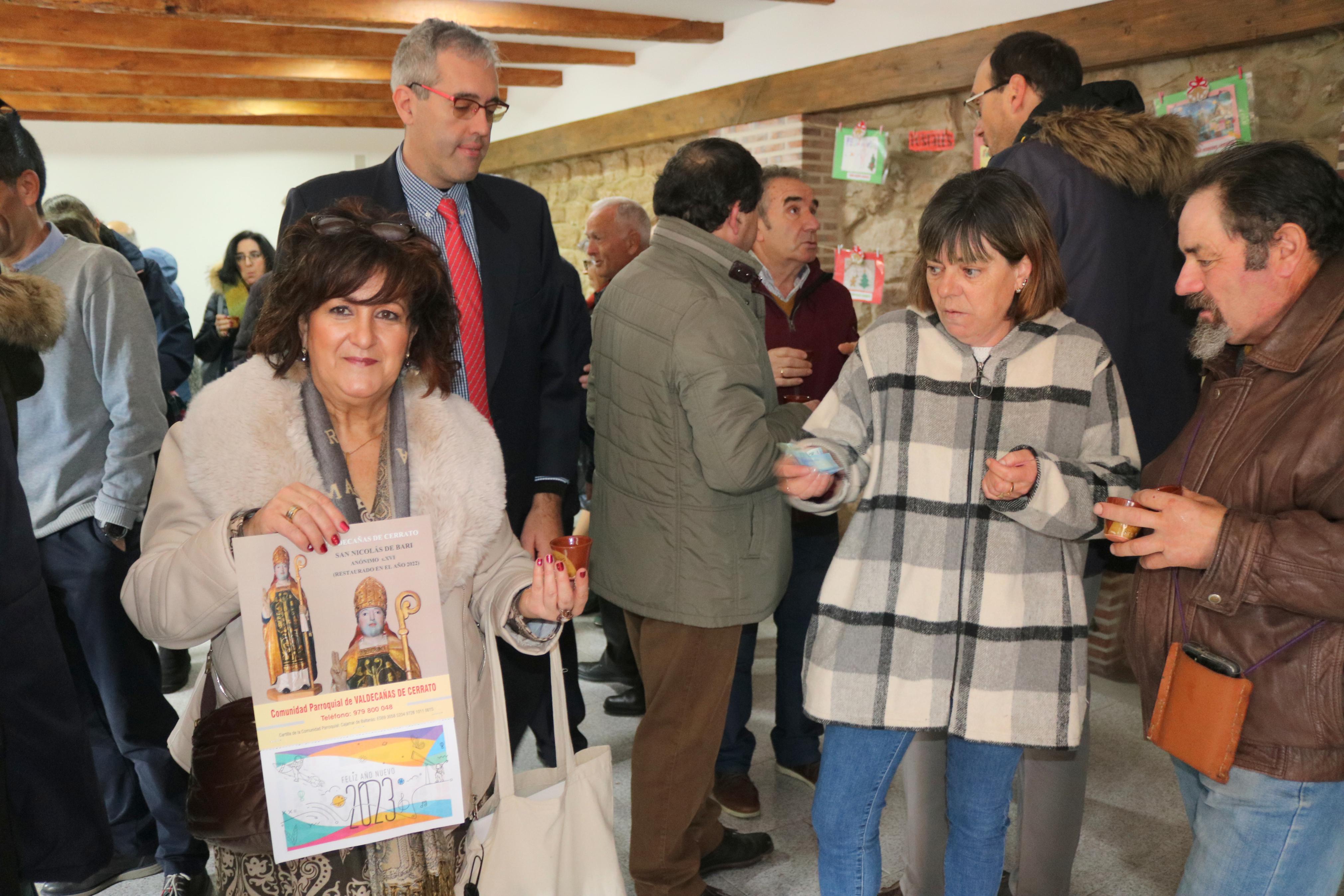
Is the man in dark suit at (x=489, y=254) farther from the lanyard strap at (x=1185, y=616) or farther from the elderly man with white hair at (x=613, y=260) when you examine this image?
the elderly man with white hair at (x=613, y=260)

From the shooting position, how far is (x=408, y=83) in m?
2.20

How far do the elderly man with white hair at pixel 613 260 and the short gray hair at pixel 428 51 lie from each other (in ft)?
6.27

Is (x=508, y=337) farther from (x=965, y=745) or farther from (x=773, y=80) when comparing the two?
(x=773, y=80)

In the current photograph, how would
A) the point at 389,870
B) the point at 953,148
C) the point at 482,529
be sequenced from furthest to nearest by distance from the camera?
the point at 953,148
the point at 482,529
the point at 389,870

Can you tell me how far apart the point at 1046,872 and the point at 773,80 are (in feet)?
16.7

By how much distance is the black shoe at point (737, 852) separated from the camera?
273cm

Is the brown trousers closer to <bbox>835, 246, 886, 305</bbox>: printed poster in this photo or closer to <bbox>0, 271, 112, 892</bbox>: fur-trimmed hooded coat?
<bbox>0, 271, 112, 892</bbox>: fur-trimmed hooded coat

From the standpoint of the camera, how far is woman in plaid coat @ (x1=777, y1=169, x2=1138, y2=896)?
1.83 m

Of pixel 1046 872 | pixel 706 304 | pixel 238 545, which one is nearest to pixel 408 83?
pixel 706 304

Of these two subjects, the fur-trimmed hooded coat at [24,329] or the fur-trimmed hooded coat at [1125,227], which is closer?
the fur-trimmed hooded coat at [24,329]

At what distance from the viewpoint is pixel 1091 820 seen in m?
3.06

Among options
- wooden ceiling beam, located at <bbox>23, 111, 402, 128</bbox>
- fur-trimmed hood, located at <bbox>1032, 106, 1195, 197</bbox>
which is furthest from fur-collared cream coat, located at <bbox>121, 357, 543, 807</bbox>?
wooden ceiling beam, located at <bbox>23, 111, 402, 128</bbox>

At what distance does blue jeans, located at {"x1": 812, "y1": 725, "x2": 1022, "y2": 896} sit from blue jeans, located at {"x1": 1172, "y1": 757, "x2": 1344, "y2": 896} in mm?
447

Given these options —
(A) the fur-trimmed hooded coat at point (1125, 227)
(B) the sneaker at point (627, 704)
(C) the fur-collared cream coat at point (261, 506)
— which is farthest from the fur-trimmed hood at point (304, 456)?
(B) the sneaker at point (627, 704)
